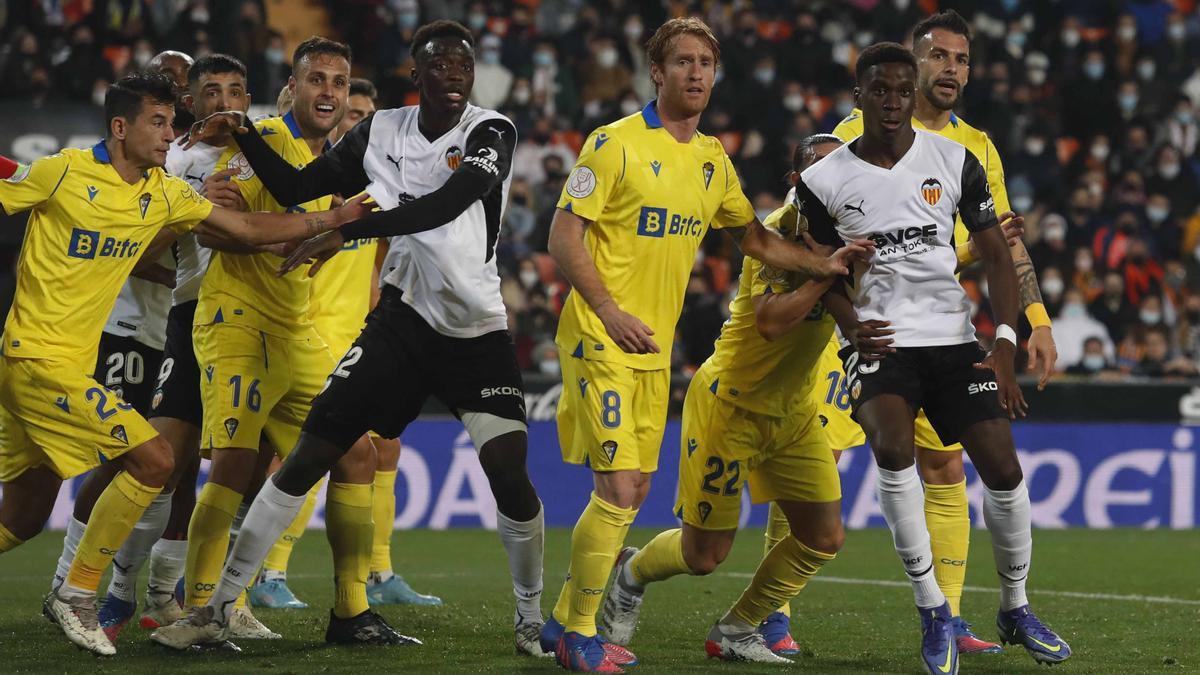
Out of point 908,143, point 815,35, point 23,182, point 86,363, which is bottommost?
point 86,363

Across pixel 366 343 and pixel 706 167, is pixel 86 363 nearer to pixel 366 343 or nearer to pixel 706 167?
pixel 366 343

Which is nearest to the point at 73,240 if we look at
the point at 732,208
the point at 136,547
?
the point at 136,547

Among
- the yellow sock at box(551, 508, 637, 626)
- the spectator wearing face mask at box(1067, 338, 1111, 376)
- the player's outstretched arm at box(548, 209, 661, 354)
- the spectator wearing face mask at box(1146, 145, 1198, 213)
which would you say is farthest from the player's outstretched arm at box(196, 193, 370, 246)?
the spectator wearing face mask at box(1146, 145, 1198, 213)

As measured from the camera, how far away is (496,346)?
6.65 meters

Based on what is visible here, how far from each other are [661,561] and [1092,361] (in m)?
9.65

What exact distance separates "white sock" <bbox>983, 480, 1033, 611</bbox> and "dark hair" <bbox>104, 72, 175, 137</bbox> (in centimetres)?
376

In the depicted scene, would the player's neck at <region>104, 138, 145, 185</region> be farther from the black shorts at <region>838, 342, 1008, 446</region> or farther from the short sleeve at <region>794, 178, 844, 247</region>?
the black shorts at <region>838, 342, 1008, 446</region>

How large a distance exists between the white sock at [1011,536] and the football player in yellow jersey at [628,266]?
3.69 feet

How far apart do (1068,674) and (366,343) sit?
120 inches

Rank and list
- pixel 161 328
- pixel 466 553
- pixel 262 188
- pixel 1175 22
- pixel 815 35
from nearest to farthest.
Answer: pixel 262 188 → pixel 161 328 → pixel 466 553 → pixel 815 35 → pixel 1175 22

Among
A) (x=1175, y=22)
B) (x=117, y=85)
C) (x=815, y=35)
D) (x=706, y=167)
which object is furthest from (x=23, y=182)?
(x=1175, y=22)

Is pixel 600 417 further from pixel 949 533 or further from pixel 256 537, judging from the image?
pixel 949 533

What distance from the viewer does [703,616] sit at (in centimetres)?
823

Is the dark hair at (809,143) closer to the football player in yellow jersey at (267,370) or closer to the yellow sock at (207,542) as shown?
the football player in yellow jersey at (267,370)
